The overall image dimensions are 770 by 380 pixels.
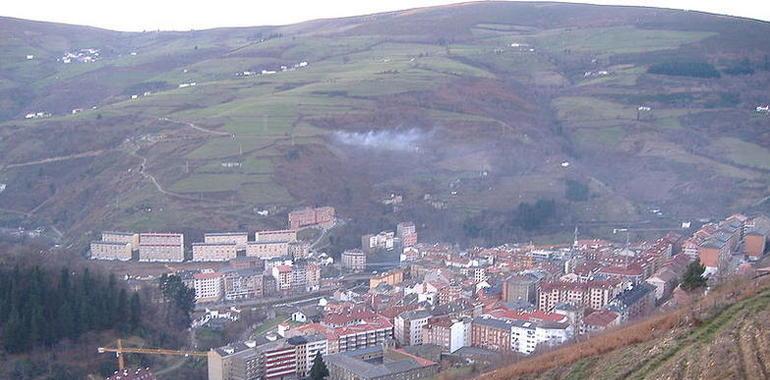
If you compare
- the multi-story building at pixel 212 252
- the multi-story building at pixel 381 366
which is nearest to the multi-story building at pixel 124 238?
the multi-story building at pixel 212 252

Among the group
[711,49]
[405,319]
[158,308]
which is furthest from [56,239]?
[711,49]

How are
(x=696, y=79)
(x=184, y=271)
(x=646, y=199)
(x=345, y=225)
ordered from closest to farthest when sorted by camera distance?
1. (x=184, y=271)
2. (x=345, y=225)
3. (x=646, y=199)
4. (x=696, y=79)

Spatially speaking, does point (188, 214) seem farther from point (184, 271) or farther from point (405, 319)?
point (405, 319)

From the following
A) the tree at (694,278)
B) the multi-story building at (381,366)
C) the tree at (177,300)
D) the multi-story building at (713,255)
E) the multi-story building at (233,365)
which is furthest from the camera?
the multi-story building at (713,255)

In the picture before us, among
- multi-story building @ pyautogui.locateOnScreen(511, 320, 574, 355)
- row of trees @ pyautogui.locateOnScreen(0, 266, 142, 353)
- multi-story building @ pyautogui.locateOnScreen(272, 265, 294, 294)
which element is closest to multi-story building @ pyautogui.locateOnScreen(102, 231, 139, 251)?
multi-story building @ pyautogui.locateOnScreen(272, 265, 294, 294)

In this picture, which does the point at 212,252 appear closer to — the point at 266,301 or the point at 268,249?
the point at 268,249

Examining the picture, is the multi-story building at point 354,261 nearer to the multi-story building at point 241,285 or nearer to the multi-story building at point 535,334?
the multi-story building at point 241,285

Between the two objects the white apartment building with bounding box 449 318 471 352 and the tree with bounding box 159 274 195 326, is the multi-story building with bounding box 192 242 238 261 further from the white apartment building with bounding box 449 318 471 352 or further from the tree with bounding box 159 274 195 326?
the white apartment building with bounding box 449 318 471 352
